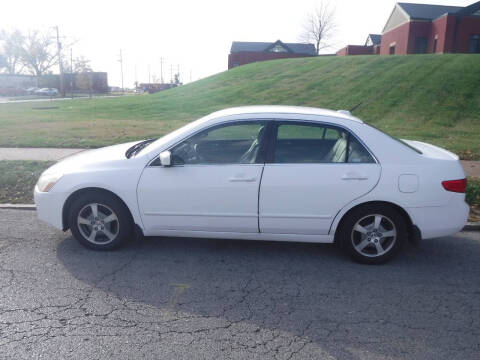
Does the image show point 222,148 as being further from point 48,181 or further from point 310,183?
point 48,181

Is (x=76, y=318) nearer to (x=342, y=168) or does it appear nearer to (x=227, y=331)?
(x=227, y=331)

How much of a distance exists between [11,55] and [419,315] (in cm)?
9008

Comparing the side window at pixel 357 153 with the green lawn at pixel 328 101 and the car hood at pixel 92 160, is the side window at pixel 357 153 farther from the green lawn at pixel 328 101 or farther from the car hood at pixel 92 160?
the green lawn at pixel 328 101

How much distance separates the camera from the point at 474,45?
126 ft

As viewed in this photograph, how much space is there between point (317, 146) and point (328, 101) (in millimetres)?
17491

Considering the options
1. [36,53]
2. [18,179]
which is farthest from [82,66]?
[18,179]

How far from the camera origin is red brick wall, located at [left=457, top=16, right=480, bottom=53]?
124ft

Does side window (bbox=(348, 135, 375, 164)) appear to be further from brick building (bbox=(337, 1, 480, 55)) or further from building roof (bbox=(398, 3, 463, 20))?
building roof (bbox=(398, 3, 463, 20))

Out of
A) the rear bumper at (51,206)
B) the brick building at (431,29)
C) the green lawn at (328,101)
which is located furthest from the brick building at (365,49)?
the rear bumper at (51,206)

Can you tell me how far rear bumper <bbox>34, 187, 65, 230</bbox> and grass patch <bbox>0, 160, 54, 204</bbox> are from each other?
2.31m

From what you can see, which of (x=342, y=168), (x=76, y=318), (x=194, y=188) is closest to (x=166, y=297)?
(x=76, y=318)

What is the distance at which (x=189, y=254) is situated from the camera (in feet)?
15.2

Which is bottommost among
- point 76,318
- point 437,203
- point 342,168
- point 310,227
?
point 76,318

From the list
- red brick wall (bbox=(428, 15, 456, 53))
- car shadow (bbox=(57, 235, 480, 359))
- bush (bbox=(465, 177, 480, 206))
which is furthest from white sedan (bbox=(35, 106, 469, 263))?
red brick wall (bbox=(428, 15, 456, 53))
